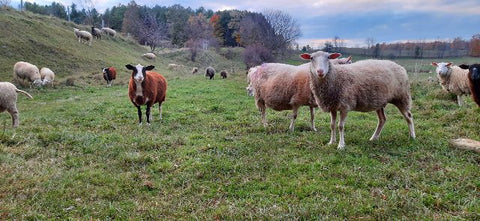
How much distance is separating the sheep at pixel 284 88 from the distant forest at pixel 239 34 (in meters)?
12.1

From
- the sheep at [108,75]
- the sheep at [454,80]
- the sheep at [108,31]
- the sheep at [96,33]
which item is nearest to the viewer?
the sheep at [454,80]

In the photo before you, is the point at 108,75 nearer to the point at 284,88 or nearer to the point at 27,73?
the point at 27,73

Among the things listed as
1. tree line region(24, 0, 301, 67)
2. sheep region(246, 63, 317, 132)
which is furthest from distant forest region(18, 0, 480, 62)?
sheep region(246, 63, 317, 132)

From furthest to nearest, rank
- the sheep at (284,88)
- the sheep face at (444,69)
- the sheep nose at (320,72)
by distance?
the sheep face at (444,69), the sheep at (284,88), the sheep nose at (320,72)

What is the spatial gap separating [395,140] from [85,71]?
27566mm

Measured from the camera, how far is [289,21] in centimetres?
6066

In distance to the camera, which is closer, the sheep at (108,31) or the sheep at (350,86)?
the sheep at (350,86)

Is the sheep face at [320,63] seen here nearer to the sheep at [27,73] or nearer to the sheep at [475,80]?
the sheep at [475,80]

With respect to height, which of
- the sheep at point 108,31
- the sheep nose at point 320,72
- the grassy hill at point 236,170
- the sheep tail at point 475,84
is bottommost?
the grassy hill at point 236,170

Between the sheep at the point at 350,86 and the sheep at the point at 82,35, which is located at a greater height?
the sheep at the point at 82,35

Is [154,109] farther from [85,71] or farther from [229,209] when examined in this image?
[85,71]

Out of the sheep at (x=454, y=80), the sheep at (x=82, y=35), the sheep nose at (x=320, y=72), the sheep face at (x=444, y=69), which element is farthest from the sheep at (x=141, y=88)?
the sheep at (x=82, y=35)

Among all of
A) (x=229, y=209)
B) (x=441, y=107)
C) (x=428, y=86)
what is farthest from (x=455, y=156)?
(x=428, y=86)

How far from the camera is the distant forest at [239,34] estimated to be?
1336 inches
